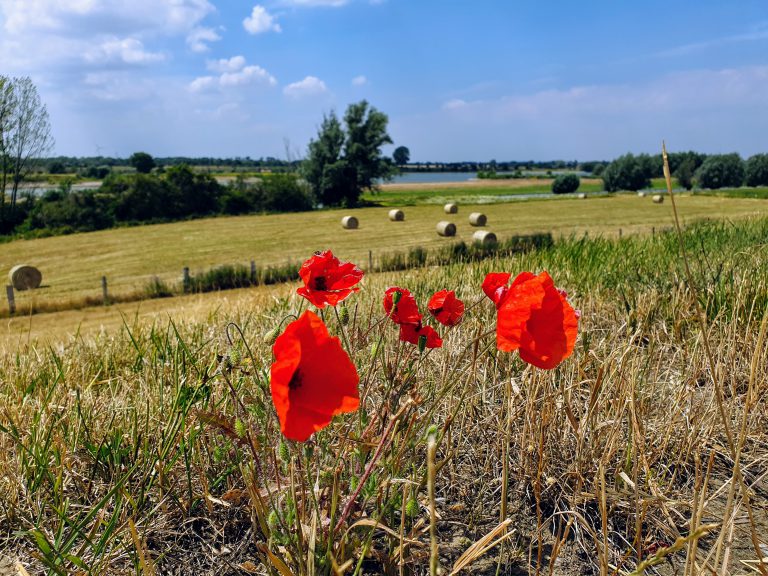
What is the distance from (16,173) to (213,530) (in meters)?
29.4

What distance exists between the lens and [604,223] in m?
32.2

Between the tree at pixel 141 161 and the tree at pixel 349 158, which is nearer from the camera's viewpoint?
the tree at pixel 349 158

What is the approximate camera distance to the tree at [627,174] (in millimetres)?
72500

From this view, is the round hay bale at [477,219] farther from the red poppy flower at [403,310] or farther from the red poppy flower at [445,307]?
the red poppy flower at [403,310]

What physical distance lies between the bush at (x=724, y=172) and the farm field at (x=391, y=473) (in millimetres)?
78585

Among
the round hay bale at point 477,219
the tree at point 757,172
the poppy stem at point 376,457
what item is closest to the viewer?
the poppy stem at point 376,457

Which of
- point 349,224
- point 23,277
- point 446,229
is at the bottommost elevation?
point 23,277

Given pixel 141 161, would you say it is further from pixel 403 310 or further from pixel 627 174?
pixel 403 310

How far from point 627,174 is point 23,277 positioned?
222 feet

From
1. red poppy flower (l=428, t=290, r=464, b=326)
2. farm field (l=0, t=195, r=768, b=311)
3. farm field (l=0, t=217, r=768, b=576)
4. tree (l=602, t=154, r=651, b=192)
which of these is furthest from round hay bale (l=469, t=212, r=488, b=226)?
tree (l=602, t=154, r=651, b=192)

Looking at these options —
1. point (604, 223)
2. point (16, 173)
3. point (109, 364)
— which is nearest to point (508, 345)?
point (109, 364)

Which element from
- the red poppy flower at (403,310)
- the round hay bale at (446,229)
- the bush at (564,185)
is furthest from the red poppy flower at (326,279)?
the bush at (564,185)

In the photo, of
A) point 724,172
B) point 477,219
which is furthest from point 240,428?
point 724,172

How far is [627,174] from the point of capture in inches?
2872
